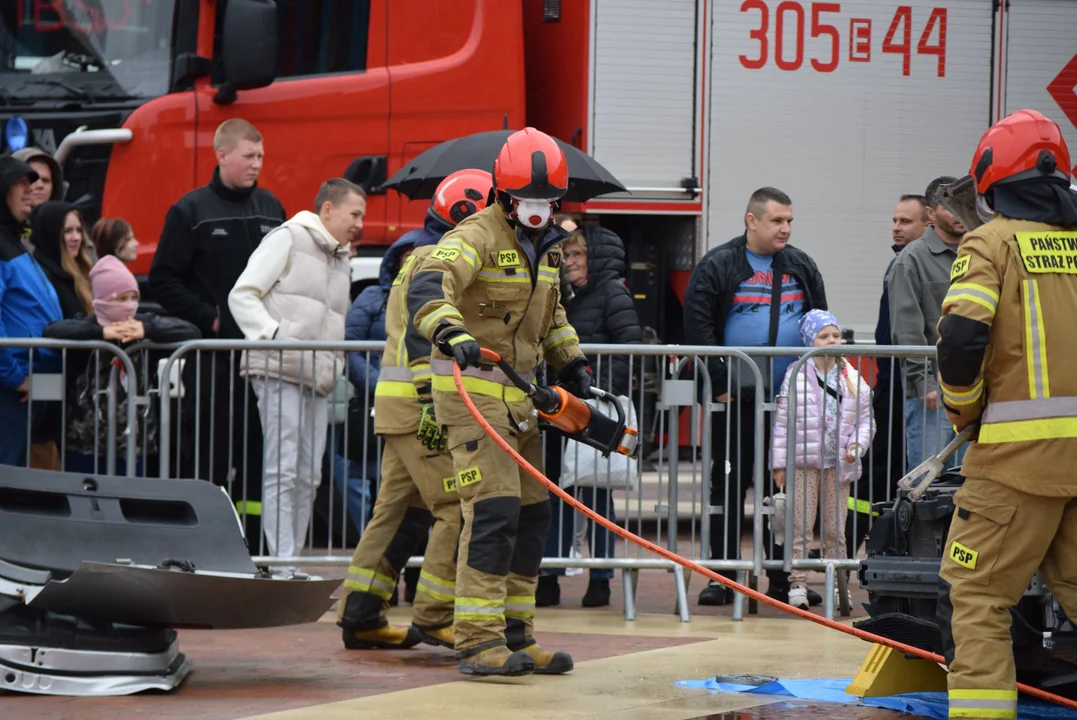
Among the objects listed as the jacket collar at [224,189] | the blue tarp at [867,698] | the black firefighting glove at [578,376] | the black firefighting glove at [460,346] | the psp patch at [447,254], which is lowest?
→ the blue tarp at [867,698]

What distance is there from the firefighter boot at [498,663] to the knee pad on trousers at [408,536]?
0.89 meters

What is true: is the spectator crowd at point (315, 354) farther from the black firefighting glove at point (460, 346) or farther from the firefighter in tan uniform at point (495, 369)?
the black firefighting glove at point (460, 346)

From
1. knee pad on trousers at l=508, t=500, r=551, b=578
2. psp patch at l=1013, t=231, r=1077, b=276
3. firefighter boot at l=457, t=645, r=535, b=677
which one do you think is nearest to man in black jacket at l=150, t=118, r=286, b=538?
knee pad on trousers at l=508, t=500, r=551, b=578

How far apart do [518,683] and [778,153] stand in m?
6.08

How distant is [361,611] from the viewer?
7.20 m

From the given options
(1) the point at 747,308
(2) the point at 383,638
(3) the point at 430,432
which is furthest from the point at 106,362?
(1) the point at 747,308

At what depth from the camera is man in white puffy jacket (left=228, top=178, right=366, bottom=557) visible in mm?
8539

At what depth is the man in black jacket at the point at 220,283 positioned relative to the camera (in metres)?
8.62

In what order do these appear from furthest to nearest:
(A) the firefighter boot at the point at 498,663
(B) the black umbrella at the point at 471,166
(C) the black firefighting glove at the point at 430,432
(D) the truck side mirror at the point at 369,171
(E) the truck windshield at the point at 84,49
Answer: (D) the truck side mirror at the point at 369,171 < (E) the truck windshield at the point at 84,49 < (B) the black umbrella at the point at 471,166 < (C) the black firefighting glove at the point at 430,432 < (A) the firefighter boot at the point at 498,663

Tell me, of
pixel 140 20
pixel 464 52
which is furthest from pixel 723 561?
pixel 140 20

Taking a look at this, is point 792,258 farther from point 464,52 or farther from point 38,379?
point 38,379

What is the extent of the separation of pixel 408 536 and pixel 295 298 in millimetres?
1820

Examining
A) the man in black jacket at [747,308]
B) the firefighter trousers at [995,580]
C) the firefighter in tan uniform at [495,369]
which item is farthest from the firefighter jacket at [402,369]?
the firefighter trousers at [995,580]

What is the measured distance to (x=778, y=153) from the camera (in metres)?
11.8
